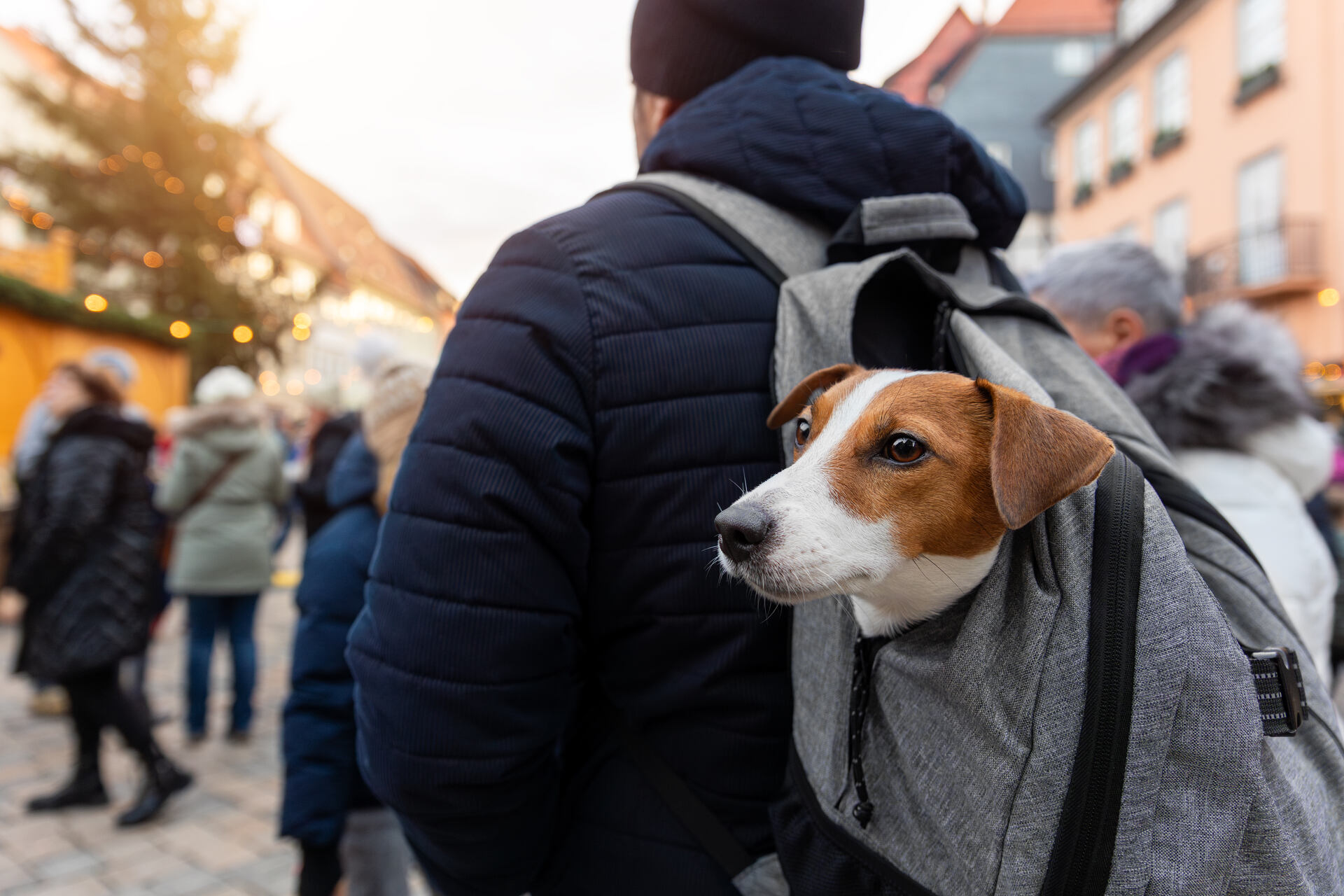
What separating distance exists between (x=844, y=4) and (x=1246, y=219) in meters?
16.5

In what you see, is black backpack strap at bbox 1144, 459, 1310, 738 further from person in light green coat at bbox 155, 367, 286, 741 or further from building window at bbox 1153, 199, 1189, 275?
building window at bbox 1153, 199, 1189, 275

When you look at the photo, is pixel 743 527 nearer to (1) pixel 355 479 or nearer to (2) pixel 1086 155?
(1) pixel 355 479

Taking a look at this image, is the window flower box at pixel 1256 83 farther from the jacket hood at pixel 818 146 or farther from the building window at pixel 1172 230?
the jacket hood at pixel 818 146

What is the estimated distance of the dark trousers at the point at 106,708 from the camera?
4031mm

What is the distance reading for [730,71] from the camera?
1.54 m

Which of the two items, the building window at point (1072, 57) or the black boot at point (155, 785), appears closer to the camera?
the black boot at point (155, 785)

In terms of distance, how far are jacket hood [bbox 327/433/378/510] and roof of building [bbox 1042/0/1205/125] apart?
18313mm

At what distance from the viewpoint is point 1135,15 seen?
741 inches

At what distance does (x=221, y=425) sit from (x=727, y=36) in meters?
4.69

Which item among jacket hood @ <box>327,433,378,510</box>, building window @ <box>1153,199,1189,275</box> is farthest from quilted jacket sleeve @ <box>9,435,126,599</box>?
building window @ <box>1153,199,1189,275</box>

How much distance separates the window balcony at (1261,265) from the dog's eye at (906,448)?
14.4 meters

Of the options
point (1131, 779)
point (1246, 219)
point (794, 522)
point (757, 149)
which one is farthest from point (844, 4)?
point (1246, 219)

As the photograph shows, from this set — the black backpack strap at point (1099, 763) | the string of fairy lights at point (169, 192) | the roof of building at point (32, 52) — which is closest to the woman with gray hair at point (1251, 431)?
the black backpack strap at point (1099, 763)

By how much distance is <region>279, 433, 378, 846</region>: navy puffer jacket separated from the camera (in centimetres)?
214
